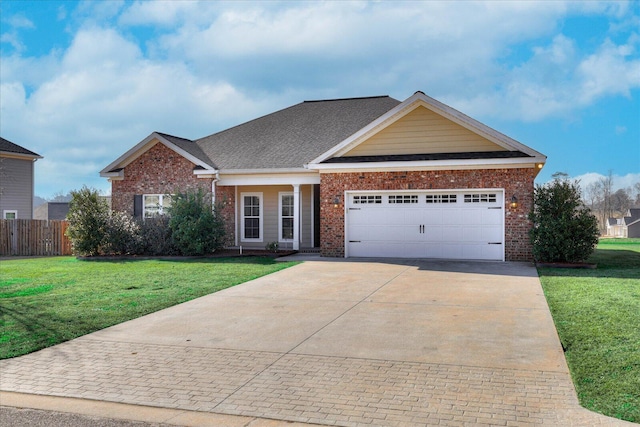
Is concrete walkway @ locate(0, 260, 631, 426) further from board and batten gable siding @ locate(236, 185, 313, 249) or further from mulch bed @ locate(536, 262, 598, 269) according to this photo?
board and batten gable siding @ locate(236, 185, 313, 249)

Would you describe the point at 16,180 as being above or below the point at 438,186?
above

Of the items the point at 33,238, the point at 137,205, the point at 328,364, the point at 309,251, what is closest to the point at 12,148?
the point at 33,238

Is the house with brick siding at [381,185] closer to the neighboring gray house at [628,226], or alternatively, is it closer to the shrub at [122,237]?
the shrub at [122,237]

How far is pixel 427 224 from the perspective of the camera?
59.2 feet

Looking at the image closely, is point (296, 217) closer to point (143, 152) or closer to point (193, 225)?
point (193, 225)

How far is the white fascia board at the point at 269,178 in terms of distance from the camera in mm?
20922

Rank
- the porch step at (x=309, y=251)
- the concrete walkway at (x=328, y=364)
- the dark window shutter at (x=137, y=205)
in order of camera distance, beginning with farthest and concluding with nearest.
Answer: the dark window shutter at (x=137, y=205), the porch step at (x=309, y=251), the concrete walkway at (x=328, y=364)

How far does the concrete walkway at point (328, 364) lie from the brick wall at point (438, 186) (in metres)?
6.44

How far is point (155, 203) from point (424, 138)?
11.2 metres

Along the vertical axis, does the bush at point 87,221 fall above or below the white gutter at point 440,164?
below

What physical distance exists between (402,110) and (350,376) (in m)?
13.2

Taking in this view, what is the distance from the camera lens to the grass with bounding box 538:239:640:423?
556cm

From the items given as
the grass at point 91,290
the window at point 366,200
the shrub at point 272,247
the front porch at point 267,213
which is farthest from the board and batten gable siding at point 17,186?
the window at point 366,200

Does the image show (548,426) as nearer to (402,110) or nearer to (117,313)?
(117,313)
